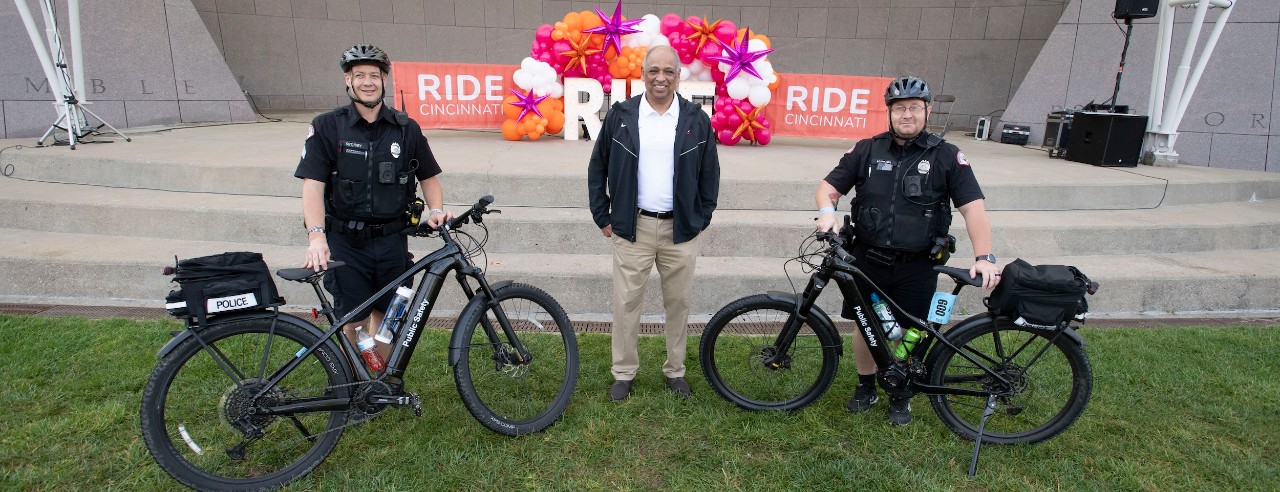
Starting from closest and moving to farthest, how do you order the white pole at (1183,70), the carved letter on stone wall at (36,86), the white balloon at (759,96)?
1. the white pole at (1183,70)
2. the white balloon at (759,96)
3. the carved letter on stone wall at (36,86)

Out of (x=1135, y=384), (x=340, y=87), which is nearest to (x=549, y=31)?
(x=1135, y=384)

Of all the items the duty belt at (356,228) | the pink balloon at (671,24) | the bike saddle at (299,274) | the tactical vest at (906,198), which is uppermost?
the pink balloon at (671,24)

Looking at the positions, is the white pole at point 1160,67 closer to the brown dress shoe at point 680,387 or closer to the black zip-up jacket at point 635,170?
the black zip-up jacket at point 635,170

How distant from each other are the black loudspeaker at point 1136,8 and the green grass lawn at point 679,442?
6.79 metres

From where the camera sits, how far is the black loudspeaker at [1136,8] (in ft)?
28.8

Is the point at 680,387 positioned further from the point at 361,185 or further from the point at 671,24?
the point at 671,24

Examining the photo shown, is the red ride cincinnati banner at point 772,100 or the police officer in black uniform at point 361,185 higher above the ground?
the red ride cincinnati banner at point 772,100

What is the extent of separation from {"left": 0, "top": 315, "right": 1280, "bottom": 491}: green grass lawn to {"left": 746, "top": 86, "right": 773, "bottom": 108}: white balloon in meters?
5.73

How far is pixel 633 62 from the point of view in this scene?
8.95 m

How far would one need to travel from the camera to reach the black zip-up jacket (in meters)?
3.36

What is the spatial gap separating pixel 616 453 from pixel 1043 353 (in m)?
2.10

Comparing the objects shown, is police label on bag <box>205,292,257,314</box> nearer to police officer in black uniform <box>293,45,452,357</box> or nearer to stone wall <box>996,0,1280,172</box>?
police officer in black uniform <box>293,45,452,357</box>

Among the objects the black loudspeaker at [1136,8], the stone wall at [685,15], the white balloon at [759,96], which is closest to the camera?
the black loudspeaker at [1136,8]

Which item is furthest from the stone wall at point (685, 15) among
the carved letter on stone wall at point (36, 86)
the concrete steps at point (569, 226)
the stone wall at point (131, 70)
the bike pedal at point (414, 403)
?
the bike pedal at point (414, 403)
